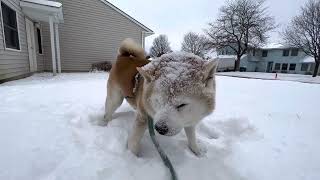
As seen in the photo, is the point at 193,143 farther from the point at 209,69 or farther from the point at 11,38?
the point at 11,38

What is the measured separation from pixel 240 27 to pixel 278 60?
12.6 m

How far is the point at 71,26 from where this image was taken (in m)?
11.2

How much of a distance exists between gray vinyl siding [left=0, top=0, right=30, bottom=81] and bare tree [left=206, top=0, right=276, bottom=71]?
24547 mm

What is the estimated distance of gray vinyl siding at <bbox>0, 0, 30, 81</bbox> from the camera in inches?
227

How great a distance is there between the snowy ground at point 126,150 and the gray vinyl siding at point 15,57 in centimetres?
336

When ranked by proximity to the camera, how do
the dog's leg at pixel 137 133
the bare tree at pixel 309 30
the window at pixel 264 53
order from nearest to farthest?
the dog's leg at pixel 137 133 < the bare tree at pixel 309 30 < the window at pixel 264 53

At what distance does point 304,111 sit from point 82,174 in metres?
3.42

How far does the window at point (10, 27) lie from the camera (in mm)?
6243

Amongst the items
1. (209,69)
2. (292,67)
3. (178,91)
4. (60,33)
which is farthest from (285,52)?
(178,91)

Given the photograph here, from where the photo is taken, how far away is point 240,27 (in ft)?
89.4

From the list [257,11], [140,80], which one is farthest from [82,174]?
[257,11]

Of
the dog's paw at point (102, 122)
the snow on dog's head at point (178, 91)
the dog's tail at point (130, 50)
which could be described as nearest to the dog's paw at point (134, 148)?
the snow on dog's head at point (178, 91)

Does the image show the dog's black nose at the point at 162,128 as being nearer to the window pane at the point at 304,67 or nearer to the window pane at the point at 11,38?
the window pane at the point at 11,38

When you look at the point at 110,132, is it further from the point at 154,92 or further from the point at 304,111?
the point at 304,111
